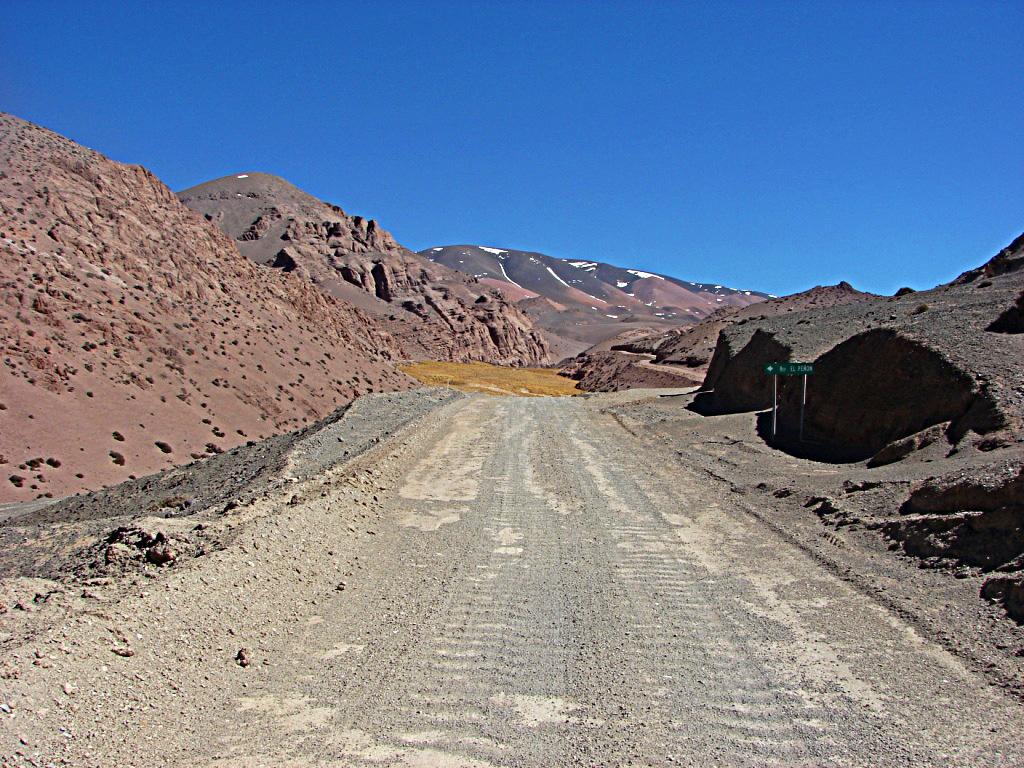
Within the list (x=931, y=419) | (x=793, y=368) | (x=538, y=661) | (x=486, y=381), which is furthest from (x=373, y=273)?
(x=538, y=661)

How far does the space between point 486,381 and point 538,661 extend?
6499 cm

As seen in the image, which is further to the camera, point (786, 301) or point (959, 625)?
point (786, 301)

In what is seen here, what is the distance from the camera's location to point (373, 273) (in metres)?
116

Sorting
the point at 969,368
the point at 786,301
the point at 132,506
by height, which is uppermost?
the point at 786,301

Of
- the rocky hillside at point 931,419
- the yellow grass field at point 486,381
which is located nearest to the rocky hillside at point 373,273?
the yellow grass field at point 486,381

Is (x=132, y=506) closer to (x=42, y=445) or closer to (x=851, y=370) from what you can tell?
(x=42, y=445)

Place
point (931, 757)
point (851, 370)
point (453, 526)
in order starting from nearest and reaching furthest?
1. point (931, 757)
2. point (453, 526)
3. point (851, 370)

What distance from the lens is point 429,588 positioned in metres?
8.62

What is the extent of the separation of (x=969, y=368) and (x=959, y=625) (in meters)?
9.98

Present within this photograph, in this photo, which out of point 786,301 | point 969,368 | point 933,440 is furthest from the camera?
point 786,301

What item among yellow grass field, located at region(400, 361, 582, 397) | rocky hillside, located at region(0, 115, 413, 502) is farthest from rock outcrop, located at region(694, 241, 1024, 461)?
yellow grass field, located at region(400, 361, 582, 397)

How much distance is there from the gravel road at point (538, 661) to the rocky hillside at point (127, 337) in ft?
54.5

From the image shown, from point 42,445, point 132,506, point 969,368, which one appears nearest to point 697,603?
point 969,368

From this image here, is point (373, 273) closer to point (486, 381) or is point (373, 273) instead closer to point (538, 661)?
point (486, 381)
